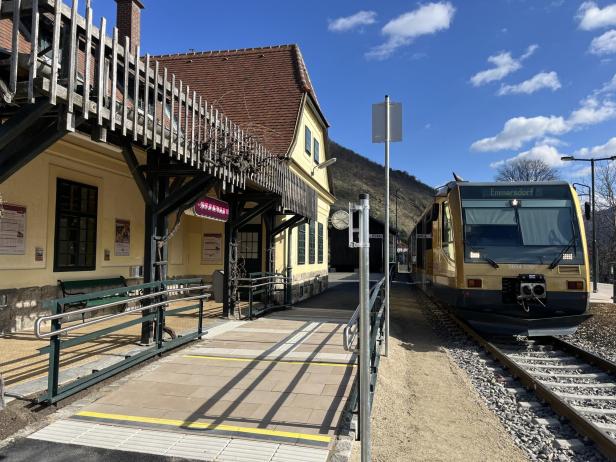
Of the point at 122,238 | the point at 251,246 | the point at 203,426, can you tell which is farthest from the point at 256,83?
the point at 203,426

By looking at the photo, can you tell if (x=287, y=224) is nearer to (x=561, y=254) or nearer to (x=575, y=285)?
(x=561, y=254)

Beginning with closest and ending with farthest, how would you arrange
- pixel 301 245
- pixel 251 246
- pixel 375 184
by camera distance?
pixel 251 246 < pixel 301 245 < pixel 375 184

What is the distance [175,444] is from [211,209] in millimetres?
5399

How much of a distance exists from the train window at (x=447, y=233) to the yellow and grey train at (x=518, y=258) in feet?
0.26

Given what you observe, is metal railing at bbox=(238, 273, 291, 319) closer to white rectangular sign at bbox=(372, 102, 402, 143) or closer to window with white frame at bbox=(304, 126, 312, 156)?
white rectangular sign at bbox=(372, 102, 402, 143)

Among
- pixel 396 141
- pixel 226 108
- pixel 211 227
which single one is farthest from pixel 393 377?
pixel 226 108

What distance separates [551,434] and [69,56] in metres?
5.86

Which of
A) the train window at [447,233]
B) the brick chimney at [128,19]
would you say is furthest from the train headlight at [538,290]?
the brick chimney at [128,19]

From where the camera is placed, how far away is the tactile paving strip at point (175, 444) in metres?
3.61

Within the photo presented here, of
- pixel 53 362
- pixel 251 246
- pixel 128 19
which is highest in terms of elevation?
pixel 128 19

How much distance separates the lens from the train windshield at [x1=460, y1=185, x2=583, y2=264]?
8.45 metres

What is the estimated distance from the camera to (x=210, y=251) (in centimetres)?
1405

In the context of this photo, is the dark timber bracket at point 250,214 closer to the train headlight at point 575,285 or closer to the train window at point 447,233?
the train window at point 447,233

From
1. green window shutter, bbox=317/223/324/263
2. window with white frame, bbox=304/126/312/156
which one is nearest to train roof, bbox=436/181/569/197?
window with white frame, bbox=304/126/312/156
